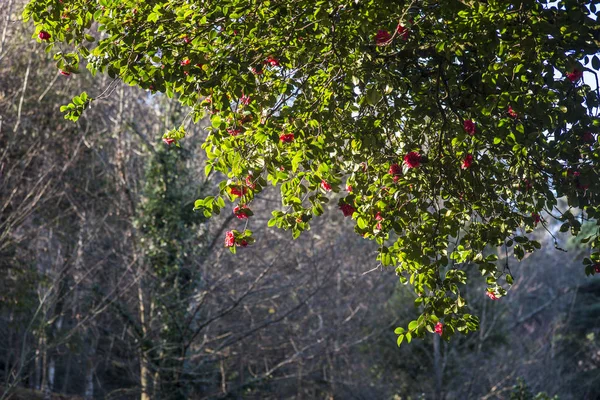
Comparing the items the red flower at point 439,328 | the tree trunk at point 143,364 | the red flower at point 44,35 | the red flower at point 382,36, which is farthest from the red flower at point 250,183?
the tree trunk at point 143,364

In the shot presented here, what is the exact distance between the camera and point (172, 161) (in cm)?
1215

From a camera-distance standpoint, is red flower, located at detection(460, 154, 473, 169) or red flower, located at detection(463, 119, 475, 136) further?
red flower, located at detection(460, 154, 473, 169)

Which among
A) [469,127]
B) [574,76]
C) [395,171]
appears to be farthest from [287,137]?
[574,76]

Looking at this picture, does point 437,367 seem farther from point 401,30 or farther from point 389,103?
point 401,30

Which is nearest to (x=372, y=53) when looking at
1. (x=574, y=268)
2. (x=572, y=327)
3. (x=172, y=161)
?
(x=172, y=161)

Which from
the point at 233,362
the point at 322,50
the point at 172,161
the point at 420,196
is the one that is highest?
the point at 172,161

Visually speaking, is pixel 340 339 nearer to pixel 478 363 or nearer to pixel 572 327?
pixel 478 363

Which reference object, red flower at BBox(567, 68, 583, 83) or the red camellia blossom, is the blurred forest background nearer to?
the red camellia blossom

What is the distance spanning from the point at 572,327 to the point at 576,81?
2366cm

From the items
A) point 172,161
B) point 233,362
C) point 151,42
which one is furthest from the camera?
point 233,362

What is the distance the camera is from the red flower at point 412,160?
416 centimetres

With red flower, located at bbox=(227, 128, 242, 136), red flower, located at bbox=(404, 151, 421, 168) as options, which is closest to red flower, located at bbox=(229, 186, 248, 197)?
red flower, located at bbox=(227, 128, 242, 136)

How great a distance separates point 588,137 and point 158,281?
28.4 ft

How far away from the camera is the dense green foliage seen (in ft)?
12.8
